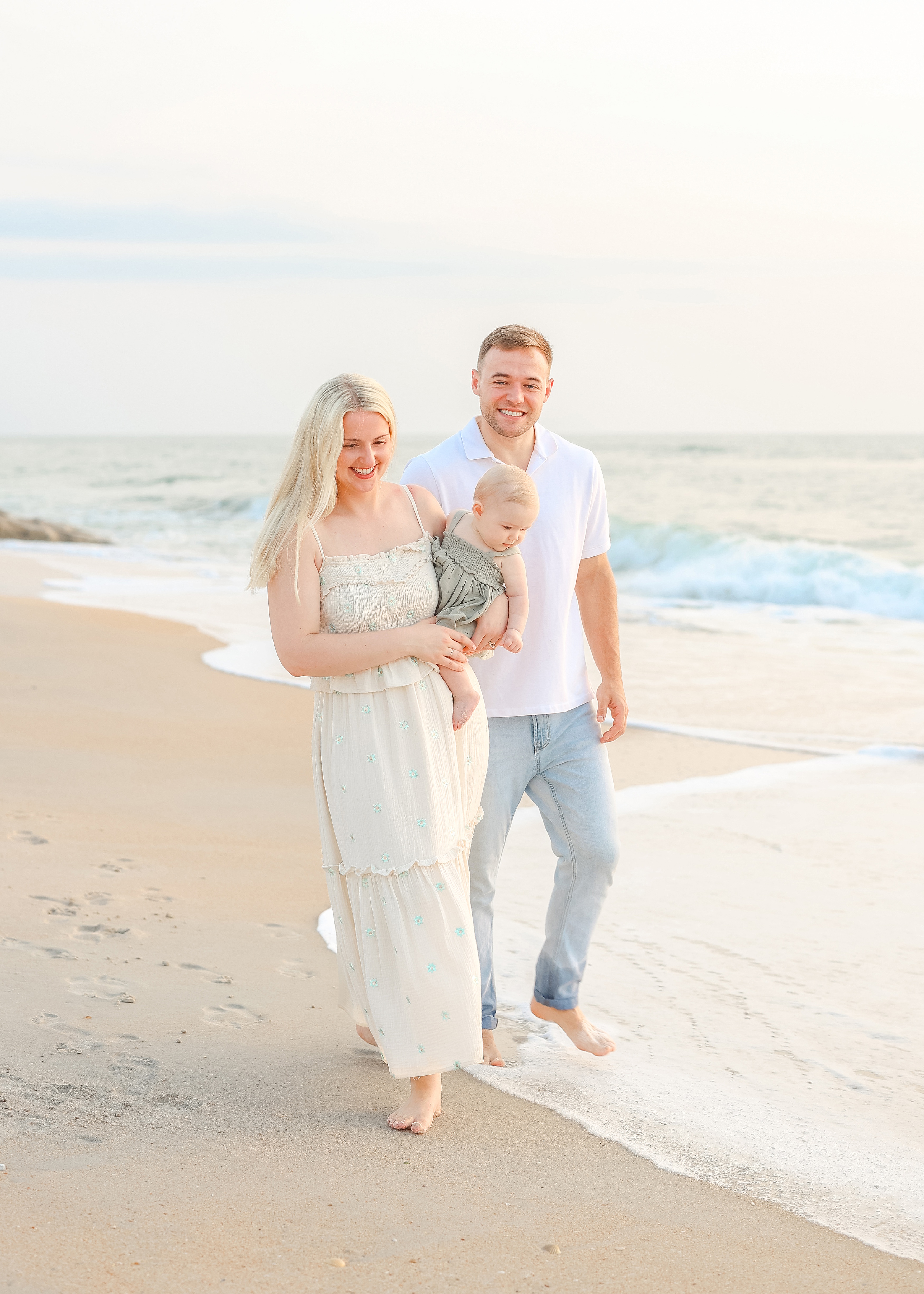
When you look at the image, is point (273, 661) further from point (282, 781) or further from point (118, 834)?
point (118, 834)

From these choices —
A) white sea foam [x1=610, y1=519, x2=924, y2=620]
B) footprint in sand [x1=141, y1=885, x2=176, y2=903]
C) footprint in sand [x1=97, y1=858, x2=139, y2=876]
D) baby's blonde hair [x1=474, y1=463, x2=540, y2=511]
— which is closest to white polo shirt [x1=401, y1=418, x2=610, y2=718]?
baby's blonde hair [x1=474, y1=463, x2=540, y2=511]

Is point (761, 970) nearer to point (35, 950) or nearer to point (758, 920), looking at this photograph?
point (758, 920)

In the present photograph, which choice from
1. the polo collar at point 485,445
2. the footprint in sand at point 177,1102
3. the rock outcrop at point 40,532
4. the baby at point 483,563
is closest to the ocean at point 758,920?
the footprint in sand at point 177,1102

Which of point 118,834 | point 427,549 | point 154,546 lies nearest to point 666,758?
point 118,834

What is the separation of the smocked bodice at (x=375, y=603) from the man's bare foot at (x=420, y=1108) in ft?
3.07

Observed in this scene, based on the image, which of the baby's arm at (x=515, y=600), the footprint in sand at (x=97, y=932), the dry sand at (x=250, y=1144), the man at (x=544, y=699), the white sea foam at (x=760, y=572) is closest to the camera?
the dry sand at (x=250, y=1144)

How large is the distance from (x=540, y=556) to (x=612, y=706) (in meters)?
0.52

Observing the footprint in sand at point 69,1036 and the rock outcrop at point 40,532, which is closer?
the footprint in sand at point 69,1036

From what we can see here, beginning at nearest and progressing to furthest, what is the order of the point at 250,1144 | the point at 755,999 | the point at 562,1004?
the point at 250,1144 < the point at 562,1004 < the point at 755,999

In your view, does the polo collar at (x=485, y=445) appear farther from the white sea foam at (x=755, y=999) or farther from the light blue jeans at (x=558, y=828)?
the white sea foam at (x=755, y=999)

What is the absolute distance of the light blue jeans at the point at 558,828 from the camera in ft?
10.7

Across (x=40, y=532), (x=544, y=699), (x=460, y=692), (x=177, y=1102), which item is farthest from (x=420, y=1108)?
(x=40, y=532)

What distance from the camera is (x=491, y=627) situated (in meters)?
2.96

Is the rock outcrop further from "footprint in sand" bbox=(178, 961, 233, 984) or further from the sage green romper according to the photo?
the sage green romper
